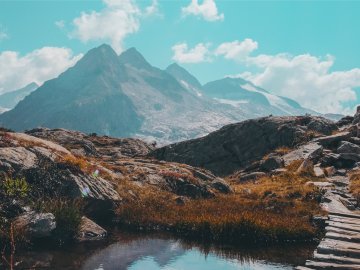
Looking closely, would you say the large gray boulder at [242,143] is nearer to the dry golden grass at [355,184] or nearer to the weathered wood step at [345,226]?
the dry golden grass at [355,184]

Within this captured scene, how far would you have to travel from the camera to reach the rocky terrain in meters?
21.8

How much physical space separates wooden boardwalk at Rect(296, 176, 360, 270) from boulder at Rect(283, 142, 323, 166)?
1495 centimetres

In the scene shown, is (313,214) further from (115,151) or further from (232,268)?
(115,151)

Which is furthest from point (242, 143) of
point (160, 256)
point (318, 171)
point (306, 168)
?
point (160, 256)

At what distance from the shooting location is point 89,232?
872 inches

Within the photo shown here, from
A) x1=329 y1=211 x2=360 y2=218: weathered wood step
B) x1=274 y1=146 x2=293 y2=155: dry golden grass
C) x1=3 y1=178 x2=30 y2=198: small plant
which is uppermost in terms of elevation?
x1=274 y1=146 x2=293 y2=155: dry golden grass

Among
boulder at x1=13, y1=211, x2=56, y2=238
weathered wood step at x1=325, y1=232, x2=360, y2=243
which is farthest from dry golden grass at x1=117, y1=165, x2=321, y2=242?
boulder at x1=13, y1=211, x2=56, y2=238

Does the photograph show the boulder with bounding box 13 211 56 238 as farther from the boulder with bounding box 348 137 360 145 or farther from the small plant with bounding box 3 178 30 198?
the boulder with bounding box 348 137 360 145

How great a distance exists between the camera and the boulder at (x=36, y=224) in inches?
785

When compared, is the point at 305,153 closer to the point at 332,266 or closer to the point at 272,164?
the point at 272,164

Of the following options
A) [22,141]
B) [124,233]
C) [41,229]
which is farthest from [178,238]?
[22,141]

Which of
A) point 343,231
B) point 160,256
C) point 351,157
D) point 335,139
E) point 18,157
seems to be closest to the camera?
point 343,231

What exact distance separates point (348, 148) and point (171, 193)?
62.5 ft

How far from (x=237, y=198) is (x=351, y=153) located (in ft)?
44.8
